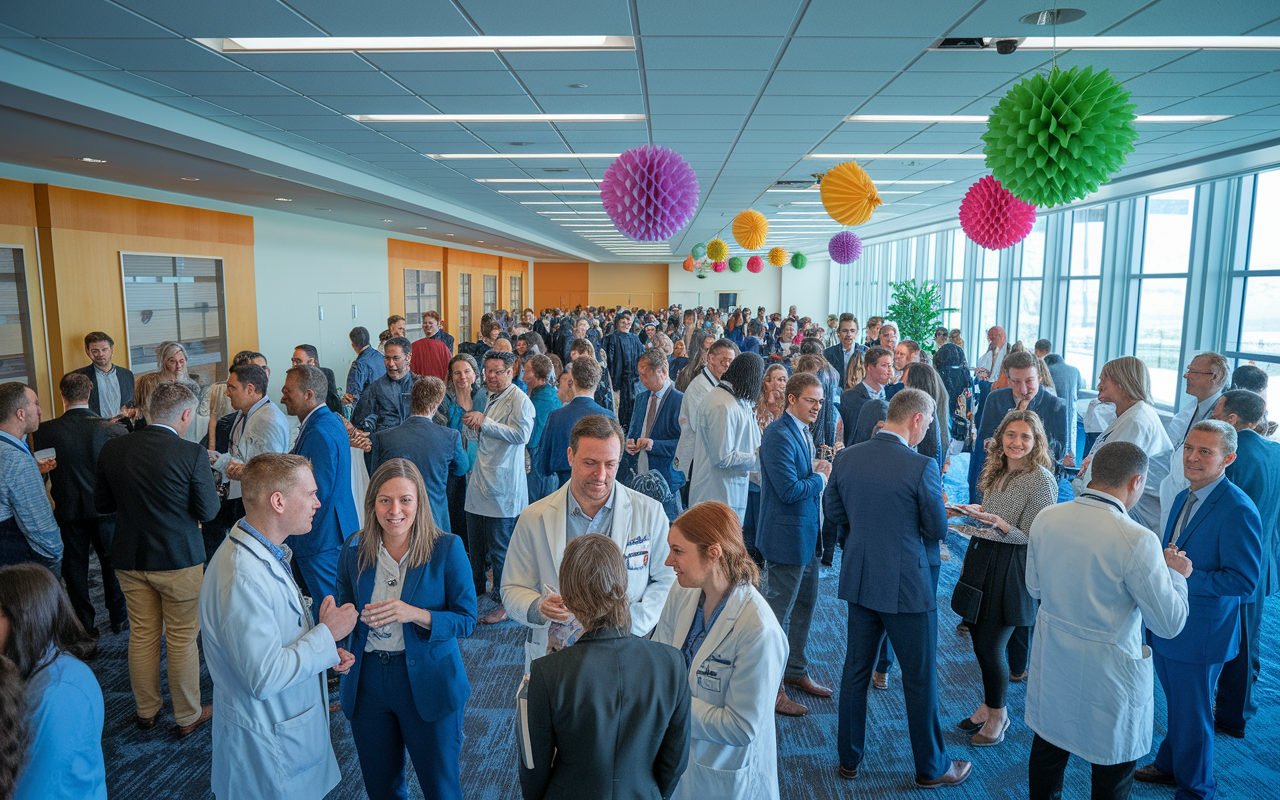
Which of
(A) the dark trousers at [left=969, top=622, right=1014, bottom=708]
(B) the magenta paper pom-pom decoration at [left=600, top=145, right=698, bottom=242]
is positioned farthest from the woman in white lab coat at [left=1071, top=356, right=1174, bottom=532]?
(B) the magenta paper pom-pom decoration at [left=600, top=145, right=698, bottom=242]

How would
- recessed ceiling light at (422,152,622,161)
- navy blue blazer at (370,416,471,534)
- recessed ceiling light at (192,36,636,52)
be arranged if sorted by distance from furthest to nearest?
recessed ceiling light at (422,152,622,161) → navy blue blazer at (370,416,471,534) → recessed ceiling light at (192,36,636,52)

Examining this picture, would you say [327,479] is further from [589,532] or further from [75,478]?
[75,478]

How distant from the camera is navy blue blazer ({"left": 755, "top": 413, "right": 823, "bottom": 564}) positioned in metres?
3.47

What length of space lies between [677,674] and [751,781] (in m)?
0.62

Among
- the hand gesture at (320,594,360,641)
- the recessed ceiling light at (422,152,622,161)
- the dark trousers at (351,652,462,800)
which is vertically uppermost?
the recessed ceiling light at (422,152,622,161)

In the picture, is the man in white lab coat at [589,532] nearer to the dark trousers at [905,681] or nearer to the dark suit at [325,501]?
the dark trousers at [905,681]

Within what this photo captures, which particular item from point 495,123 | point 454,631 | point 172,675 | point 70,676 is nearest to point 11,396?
point 172,675

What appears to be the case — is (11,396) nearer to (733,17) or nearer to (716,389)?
(716,389)

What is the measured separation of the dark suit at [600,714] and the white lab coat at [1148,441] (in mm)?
A: 3301

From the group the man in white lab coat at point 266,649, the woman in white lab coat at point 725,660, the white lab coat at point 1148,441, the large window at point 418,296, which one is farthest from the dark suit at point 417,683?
the large window at point 418,296

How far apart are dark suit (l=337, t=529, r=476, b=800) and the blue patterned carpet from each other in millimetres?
707

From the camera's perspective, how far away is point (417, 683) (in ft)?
Result: 7.63

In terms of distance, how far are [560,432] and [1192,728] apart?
10.9ft

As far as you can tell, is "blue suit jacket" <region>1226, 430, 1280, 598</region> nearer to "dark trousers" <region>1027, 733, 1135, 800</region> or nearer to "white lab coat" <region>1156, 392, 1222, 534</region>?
"white lab coat" <region>1156, 392, 1222, 534</region>
